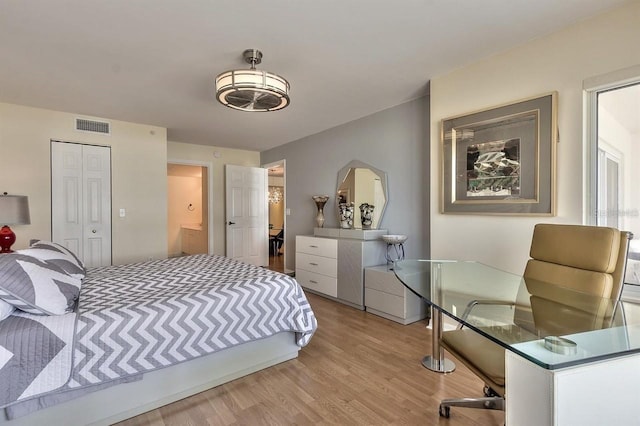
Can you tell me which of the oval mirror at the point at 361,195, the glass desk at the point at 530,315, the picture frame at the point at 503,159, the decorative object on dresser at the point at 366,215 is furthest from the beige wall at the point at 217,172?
the glass desk at the point at 530,315

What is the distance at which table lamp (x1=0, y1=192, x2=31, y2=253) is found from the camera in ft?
10.1

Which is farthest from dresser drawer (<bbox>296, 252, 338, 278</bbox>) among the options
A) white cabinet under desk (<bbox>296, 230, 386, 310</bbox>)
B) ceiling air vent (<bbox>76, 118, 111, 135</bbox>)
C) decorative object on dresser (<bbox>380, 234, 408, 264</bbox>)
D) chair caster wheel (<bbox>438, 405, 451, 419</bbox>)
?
ceiling air vent (<bbox>76, 118, 111, 135</bbox>)

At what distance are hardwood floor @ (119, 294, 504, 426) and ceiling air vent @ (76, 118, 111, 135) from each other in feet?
12.3

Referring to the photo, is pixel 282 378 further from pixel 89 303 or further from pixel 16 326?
pixel 16 326

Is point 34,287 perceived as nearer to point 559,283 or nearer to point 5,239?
point 5,239

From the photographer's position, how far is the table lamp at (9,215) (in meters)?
3.07

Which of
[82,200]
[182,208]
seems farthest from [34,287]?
[182,208]

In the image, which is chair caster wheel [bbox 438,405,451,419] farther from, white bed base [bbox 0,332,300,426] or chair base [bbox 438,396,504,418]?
white bed base [bbox 0,332,300,426]

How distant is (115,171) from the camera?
4.26 m

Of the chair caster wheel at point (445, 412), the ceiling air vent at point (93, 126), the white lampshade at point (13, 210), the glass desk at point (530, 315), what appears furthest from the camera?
the ceiling air vent at point (93, 126)

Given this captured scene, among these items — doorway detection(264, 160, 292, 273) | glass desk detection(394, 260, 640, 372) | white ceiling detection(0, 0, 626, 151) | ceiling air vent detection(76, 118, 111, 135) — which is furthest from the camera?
doorway detection(264, 160, 292, 273)

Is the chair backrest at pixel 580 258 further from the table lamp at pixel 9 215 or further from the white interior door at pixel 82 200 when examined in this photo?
the white interior door at pixel 82 200

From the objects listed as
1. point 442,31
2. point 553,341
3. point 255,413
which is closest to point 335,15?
point 442,31

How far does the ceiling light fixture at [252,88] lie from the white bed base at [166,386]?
5.81 ft
